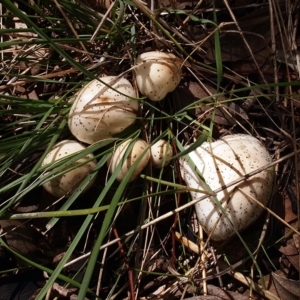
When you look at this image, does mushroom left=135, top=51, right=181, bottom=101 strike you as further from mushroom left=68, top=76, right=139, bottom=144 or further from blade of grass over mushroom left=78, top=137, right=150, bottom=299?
blade of grass over mushroom left=78, top=137, right=150, bottom=299

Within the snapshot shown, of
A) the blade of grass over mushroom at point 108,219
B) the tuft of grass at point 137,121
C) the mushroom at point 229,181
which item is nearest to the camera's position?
the blade of grass over mushroom at point 108,219

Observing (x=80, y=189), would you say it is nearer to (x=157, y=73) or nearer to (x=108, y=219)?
(x=108, y=219)

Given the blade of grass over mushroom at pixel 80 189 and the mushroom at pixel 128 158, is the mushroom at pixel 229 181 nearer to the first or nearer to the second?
the mushroom at pixel 128 158

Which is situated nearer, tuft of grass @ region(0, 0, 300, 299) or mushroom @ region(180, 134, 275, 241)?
mushroom @ region(180, 134, 275, 241)

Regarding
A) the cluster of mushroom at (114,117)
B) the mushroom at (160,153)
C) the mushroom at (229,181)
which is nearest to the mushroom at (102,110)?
the cluster of mushroom at (114,117)

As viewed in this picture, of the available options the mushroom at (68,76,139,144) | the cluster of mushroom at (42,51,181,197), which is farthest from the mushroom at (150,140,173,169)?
the mushroom at (68,76,139,144)

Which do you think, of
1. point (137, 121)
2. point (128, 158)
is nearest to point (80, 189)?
point (128, 158)

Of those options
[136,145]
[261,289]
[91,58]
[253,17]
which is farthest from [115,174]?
[253,17]
